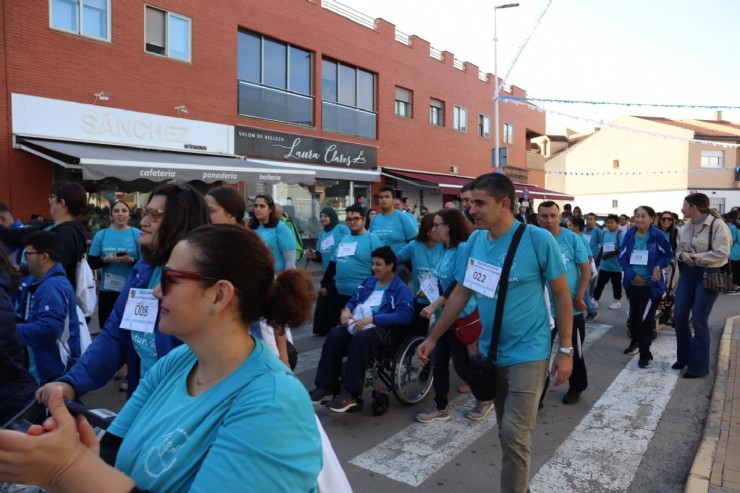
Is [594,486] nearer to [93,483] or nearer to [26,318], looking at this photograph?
[93,483]

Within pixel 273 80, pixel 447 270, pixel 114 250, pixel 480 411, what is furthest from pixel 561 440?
pixel 273 80

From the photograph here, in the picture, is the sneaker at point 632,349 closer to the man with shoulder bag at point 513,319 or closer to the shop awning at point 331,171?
the man with shoulder bag at point 513,319

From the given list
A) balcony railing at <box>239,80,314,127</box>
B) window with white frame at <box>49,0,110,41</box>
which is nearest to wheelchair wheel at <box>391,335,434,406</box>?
window with white frame at <box>49,0,110,41</box>

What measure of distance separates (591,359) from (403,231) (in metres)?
2.90

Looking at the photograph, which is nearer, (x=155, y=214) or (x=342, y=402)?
(x=155, y=214)

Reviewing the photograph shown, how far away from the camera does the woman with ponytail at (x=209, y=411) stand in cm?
120

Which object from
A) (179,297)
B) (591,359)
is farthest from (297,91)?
(179,297)

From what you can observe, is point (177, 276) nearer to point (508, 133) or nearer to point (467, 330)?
point (467, 330)

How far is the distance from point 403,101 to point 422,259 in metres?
16.8

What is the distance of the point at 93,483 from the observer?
1197 mm

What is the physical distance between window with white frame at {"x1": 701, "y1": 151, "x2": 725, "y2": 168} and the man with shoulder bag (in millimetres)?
45463

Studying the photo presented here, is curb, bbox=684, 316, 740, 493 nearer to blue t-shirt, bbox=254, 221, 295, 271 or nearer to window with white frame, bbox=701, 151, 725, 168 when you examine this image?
blue t-shirt, bbox=254, 221, 295, 271

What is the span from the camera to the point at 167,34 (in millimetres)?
13461

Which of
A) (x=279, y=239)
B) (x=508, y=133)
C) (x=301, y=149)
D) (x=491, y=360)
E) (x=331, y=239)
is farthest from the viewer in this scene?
(x=508, y=133)
